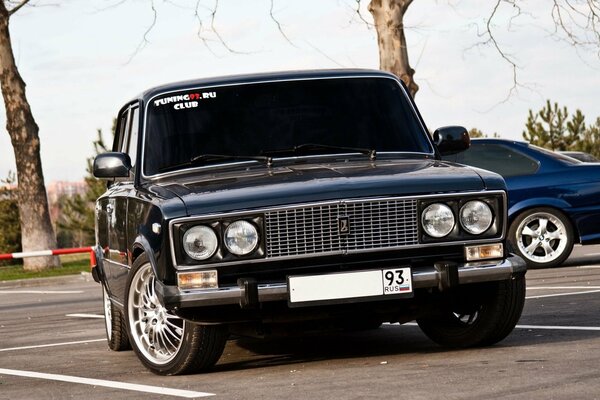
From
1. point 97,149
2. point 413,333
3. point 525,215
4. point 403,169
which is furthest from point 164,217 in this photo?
point 97,149

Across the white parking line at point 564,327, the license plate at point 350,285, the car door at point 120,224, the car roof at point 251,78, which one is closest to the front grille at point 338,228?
the license plate at point 350,285

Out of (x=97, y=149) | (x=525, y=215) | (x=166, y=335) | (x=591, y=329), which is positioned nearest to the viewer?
(x=166, y=335)

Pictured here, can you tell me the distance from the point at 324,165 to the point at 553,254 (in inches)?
329

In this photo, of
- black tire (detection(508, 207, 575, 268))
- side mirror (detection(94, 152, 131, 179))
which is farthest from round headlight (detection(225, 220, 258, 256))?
black tire (detection(508, 207, 575, 268))

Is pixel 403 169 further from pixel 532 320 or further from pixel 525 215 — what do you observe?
pixel 525 215

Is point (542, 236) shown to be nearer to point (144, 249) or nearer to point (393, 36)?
point (393, 36)

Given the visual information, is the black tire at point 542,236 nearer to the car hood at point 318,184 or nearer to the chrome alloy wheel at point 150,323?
the car hood at point 318,184

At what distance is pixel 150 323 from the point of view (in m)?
7.54

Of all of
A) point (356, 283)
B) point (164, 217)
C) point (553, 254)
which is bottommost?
point (553, 254)

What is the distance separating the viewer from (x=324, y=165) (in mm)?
7676

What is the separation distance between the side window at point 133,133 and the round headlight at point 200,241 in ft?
5.60

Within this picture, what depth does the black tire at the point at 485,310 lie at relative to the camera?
739 cm

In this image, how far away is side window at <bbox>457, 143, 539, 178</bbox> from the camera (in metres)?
15.4

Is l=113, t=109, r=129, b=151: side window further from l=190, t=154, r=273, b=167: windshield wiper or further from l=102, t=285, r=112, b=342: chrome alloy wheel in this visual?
l=190, t=154, r=273, b=167: windshield wiper
